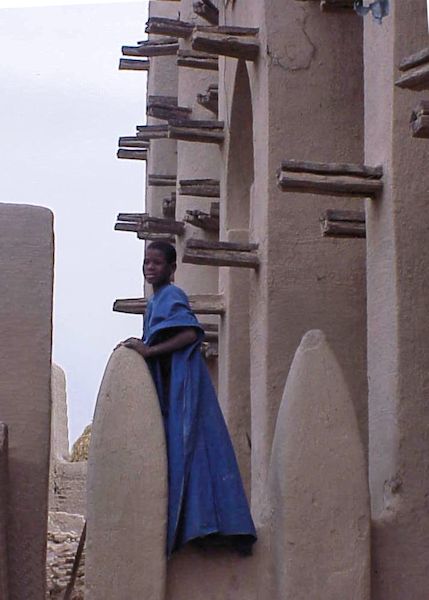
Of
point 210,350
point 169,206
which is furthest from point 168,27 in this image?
point 210,350

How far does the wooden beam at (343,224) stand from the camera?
8.28 m

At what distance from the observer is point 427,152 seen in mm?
7781

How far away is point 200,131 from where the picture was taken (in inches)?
478

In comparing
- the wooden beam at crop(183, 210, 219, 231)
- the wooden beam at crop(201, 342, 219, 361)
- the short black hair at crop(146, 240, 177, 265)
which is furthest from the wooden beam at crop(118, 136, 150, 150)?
the short black hair at crop(146, 240, 177, 265)

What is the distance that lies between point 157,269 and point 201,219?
601 cm

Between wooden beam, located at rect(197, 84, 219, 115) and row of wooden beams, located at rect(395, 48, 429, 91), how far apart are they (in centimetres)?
697

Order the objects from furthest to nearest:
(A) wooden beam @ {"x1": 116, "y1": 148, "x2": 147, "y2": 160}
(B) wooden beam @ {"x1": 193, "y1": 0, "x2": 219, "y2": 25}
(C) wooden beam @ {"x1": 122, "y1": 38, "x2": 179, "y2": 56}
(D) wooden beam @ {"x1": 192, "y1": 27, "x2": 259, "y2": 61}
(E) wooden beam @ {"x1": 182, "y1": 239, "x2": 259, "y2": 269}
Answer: (A) wooden beam @ {"x1": 116, "y1": 148, "x2": 147, "y2": 160} → (C) wooden beam @ {"x1": 122, "y1": 38, "x2": 179, "y2": 56} → (B) wooden beam @ {"x1": 193, "y1": 0, "x2": 219, "y2": 25} → (D) wooden beam @ {"x1": 192, "y1": 27, "x2": 259, "y2": 61} → (E) wooden beam @ {"x1": 182, "y1": 239, "x2": 259, "y2": 269}

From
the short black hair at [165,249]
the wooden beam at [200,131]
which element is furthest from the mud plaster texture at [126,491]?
the wooden beam at [200,131]

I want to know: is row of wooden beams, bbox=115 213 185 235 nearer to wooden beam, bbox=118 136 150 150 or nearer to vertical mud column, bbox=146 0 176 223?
vertical mud column, bbox=146 0 176 223

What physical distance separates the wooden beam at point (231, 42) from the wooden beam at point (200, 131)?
6.58 feet

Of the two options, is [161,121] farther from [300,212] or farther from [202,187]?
[300,212]

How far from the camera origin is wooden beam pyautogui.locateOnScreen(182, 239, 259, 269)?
378 inches

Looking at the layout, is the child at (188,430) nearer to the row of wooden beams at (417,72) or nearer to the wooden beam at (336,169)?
the wooden beam at (336,169)

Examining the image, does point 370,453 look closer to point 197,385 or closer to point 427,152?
point 197,385
